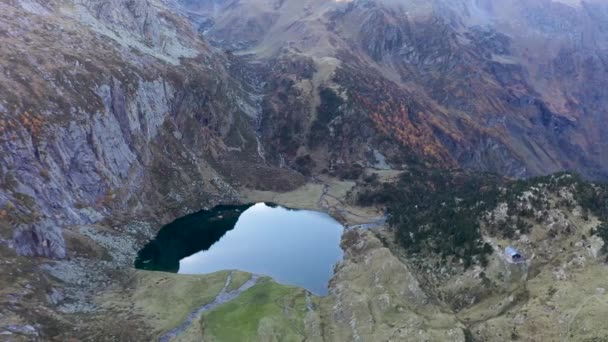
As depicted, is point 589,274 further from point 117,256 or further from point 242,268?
point 117,256

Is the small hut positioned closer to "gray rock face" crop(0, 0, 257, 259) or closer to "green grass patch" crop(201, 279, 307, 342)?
"green grass patch" crop(201, 279, 307, 342)

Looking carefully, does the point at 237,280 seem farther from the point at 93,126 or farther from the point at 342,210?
the point at 342,210

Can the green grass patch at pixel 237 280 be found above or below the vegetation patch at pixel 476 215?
above

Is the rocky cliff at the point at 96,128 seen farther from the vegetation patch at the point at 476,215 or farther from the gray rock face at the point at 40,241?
the vegetation patch at the point at 476,215

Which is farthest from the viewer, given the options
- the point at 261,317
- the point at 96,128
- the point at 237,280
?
the point at 96,128

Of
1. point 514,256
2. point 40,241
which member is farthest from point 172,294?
point 514,256

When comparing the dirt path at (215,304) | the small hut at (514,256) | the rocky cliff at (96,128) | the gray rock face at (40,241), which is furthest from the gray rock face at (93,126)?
the small hut at (514,256)

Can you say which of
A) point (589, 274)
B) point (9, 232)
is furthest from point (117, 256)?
point (589, 274)
